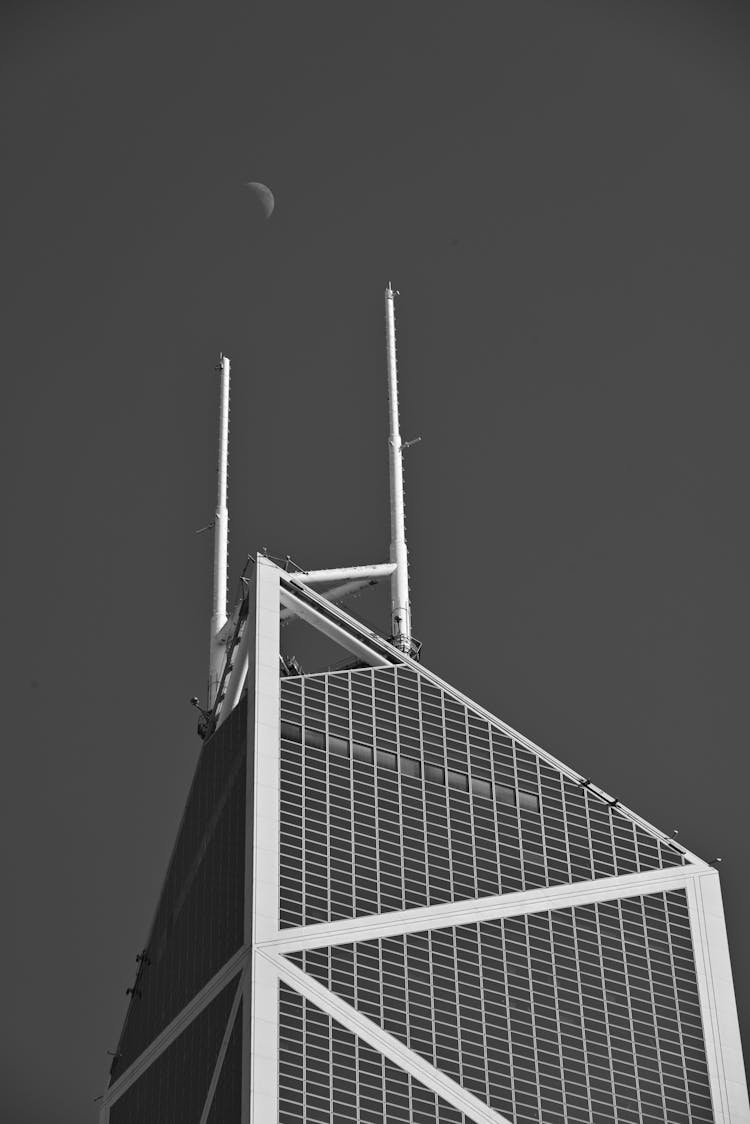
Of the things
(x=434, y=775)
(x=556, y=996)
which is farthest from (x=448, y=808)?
(x=556, y=996)

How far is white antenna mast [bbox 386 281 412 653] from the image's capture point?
162875mm

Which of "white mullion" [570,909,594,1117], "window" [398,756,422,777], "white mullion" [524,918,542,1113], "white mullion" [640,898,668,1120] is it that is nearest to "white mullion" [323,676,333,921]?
"window" [398,756,422,777]

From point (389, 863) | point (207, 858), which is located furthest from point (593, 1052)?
point (207, 858)

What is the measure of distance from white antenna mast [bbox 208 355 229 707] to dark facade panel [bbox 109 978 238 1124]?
2619cm

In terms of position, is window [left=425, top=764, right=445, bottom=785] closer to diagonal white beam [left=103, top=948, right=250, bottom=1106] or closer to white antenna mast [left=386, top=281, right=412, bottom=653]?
white antenna mast [left=386, top=281, right=412, bottom=653]

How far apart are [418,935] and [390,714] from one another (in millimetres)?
15312

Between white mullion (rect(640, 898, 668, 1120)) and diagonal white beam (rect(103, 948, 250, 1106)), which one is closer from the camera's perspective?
diagonal white beam (rect(103, 948, 250, 1106))

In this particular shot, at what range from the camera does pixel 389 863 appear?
145125 millimetres

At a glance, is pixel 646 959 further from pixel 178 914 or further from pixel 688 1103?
pixel 178 914

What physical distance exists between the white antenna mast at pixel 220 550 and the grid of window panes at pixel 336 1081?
1397 inches

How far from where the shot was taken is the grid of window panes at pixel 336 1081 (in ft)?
436

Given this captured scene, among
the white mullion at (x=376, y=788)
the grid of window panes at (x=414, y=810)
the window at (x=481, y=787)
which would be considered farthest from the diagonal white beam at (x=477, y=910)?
the window at (x=481, y=787)

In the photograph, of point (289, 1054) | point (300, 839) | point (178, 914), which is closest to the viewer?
point (289, 1054)

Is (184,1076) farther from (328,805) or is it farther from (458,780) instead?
(458,780)
